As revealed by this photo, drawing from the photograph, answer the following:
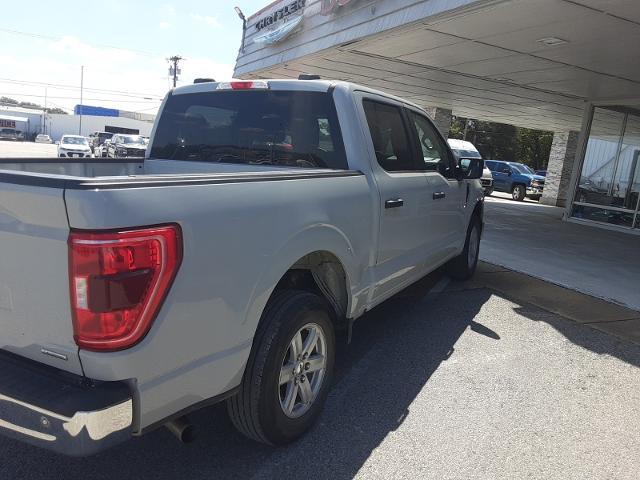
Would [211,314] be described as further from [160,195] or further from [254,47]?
[254,47]

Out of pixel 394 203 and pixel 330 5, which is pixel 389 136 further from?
pixel 330 5

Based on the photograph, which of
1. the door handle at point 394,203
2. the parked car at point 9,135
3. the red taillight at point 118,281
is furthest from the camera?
the parked car at point 9,135

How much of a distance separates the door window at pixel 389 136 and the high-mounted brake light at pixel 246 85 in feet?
2.42

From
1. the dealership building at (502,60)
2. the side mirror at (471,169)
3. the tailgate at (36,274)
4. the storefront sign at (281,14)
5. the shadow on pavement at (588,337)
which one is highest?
the storefront sign at (281,14)

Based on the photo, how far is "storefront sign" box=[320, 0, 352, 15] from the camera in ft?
33.7

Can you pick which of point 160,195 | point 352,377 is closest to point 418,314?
point 352,377

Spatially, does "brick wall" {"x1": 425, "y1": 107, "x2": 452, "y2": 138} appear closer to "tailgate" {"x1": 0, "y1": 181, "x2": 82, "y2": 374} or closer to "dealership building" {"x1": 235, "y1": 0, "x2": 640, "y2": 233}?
"dealership building" {"x1": 235, "y1": 0, "x2": 640, "y2": 233}

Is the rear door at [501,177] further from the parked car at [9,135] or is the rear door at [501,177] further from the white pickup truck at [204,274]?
the parked car at [9,135]

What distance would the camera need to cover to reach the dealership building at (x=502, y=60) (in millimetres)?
7430

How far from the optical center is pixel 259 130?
3664 millimetres

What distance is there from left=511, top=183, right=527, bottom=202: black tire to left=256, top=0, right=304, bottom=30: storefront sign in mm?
13587

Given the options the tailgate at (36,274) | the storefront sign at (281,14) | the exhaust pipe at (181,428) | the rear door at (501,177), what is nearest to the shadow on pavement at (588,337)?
the exhaust pipe at (181,428)

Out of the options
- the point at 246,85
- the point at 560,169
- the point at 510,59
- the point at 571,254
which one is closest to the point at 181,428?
the point at 246,85

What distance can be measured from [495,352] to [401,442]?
5.81 feet
